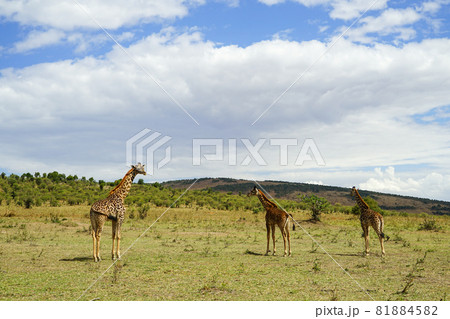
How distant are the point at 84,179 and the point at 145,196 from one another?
88.9 feet

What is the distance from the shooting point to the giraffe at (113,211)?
12562 millimetres

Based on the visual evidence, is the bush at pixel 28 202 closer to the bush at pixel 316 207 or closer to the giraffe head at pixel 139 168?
the bush at pixel 316 207

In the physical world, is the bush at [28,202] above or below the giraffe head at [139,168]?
below

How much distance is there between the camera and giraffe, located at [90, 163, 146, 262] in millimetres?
12562

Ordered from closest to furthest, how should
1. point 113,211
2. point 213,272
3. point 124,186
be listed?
point 213,272, point 113,211, point 124,186

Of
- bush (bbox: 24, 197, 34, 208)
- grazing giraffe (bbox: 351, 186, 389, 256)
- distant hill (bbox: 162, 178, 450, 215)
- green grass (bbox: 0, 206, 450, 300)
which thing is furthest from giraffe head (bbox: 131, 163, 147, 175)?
distant hill (bbox: 162, 178, 450, 215)

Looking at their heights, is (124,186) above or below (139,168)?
below

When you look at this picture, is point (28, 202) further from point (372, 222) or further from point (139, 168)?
point (372, 222)

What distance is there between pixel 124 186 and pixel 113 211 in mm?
1113

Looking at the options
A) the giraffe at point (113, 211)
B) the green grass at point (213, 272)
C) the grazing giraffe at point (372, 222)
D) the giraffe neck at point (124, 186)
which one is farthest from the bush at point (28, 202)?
the grazing giraffe at point (372, 222)

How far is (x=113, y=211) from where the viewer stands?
12828 millimetres
